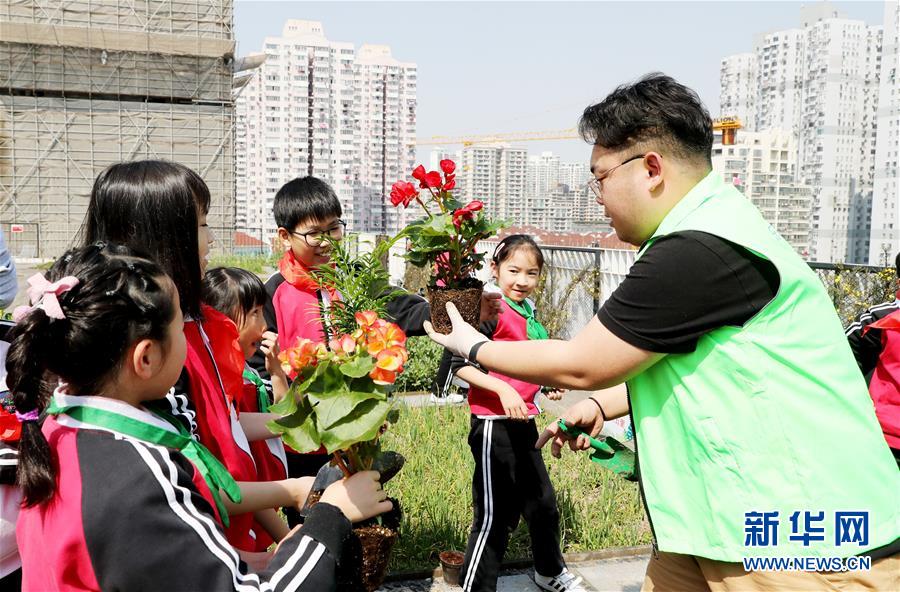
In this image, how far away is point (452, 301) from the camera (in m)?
2.46

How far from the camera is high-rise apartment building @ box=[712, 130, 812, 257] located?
41412 millimetres

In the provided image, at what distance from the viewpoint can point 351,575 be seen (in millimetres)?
1429

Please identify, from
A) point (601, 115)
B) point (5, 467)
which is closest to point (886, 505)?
point (601, 115)

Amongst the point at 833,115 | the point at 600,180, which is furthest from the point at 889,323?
the point at 833,115

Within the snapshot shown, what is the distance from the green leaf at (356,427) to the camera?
1.44 metres

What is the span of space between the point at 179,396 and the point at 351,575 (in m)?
0.56

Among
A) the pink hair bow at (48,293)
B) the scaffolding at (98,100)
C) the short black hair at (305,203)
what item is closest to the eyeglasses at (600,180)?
the pink hair bow at (48,293)

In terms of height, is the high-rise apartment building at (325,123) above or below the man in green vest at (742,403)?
above

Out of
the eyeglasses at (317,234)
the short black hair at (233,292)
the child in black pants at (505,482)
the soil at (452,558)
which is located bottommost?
the soil at (452,558)

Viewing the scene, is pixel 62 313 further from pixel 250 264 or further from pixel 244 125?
pixel 244 125

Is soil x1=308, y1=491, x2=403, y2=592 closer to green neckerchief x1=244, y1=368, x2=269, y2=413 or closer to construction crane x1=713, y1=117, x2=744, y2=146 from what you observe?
green neckerchief x1=244, y1=368, x2=269, y2=413

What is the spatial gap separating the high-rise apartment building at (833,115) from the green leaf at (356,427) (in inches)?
1855

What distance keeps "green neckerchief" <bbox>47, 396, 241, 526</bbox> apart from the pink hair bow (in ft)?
0.58

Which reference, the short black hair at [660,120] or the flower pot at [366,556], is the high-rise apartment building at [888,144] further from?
the flower pot at [366,556]
